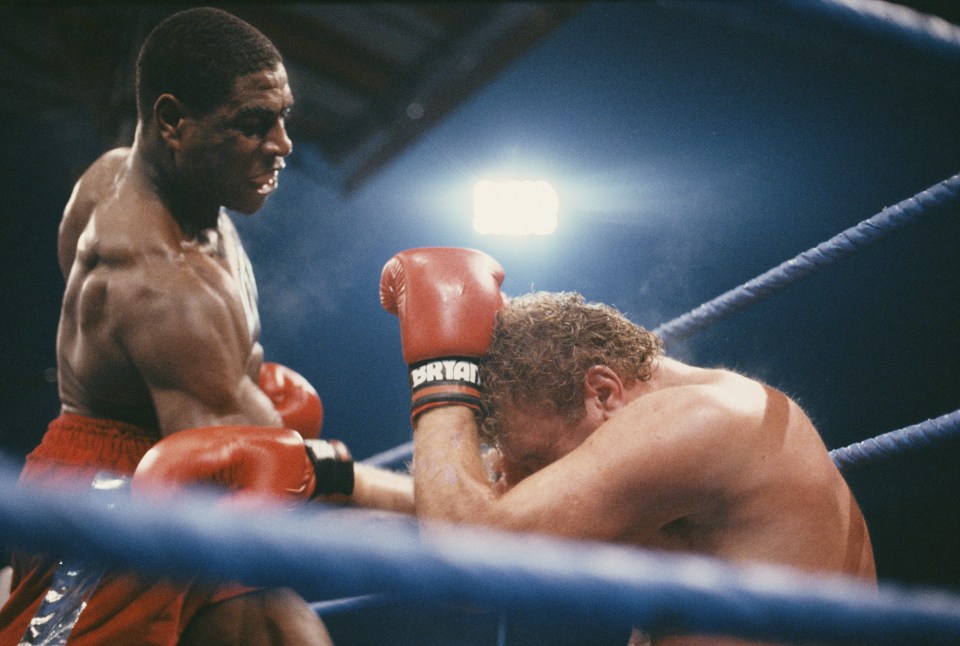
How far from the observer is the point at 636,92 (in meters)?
3.38

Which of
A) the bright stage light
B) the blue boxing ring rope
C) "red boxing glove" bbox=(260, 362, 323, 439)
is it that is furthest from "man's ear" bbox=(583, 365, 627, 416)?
the bright stage light

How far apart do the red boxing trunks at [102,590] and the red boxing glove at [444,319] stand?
1.53ft

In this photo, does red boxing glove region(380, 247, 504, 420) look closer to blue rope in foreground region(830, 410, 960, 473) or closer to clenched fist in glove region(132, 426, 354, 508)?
clenched fist in glove region(132, 426, 354, 508)

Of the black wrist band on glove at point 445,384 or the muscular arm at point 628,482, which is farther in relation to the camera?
the black wrist band on glove at point 445,384

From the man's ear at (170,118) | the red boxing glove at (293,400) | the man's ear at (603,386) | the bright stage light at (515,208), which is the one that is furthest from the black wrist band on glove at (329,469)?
the bright stage light at (515,208)

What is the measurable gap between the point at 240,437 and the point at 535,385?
0.51 m

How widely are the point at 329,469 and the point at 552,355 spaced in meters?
0.45

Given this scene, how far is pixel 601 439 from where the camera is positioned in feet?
3.59

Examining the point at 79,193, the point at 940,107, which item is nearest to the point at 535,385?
the point at 79,193

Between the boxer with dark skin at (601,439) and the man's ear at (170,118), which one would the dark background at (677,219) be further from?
the man's ear at (170,118)

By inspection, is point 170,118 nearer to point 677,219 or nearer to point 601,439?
point 601,439

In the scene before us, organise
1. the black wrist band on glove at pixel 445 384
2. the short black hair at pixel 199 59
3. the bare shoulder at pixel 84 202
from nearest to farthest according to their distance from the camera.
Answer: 1. the black wrist band on glove at pixel 445 384
2. the short black hair at pixel 199 59
3. the bare shoulder at pixel 84 202

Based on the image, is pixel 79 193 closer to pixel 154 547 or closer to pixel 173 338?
pixel 173 338

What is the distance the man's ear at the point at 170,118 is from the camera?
1635 mm
